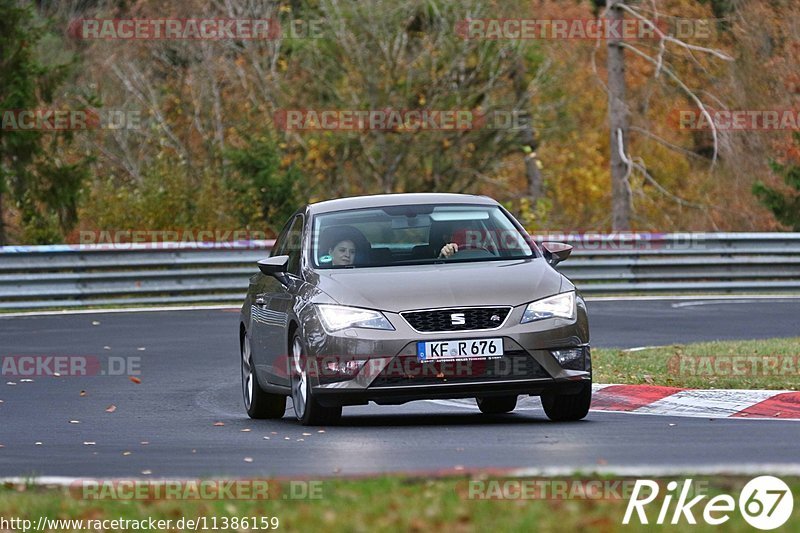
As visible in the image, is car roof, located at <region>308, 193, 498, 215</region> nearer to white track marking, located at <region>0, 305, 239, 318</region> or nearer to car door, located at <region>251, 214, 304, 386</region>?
car door, located at <region>251, 214, 304, 386</region>

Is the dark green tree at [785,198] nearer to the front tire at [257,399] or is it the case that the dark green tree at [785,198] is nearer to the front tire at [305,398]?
the front tire at [257,399]

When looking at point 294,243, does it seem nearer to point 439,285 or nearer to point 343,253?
point 343,253

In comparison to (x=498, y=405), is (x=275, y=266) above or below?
above

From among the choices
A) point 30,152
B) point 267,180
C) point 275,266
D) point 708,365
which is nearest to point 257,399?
point 275,266

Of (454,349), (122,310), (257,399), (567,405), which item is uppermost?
(454,349)

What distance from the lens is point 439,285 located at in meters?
11.6

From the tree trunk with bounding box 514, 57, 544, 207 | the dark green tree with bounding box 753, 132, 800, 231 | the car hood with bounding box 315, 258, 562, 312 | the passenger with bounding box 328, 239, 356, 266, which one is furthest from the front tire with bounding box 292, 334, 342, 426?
the tree trunk with bounding box 514, 57, 544, 207

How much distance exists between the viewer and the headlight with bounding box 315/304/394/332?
11.5 metres

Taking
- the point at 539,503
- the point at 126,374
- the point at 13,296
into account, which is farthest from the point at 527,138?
the point at 539,503

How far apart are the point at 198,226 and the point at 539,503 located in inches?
1020

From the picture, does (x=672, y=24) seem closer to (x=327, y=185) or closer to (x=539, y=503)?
(x=327, y=185)

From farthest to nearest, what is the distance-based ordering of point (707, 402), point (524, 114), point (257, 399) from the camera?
point (524, 114)
point (257, 399)
point (707, 402)

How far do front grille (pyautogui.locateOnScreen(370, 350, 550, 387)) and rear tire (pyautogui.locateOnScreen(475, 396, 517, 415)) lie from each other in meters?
1.92

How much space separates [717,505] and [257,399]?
6695 mm
